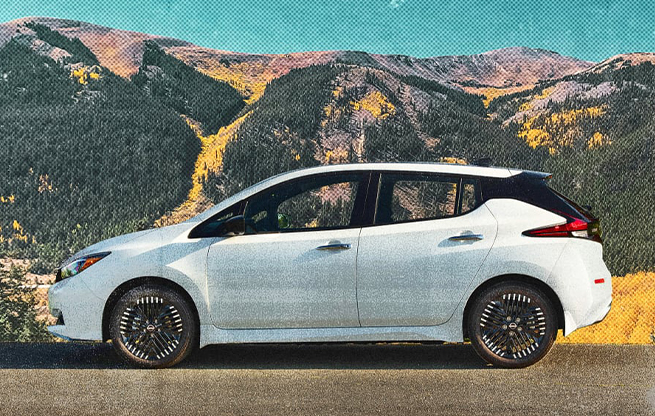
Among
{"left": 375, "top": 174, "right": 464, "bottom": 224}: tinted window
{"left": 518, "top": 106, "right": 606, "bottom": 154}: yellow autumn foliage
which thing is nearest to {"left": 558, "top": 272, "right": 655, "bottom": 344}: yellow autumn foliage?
{"left": 518, "top": 106, "right": 606, "bottom": 154}: yellow autumn foliage

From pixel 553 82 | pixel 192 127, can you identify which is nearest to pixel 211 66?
pixel 192 127

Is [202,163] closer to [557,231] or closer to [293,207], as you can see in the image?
[293,207]

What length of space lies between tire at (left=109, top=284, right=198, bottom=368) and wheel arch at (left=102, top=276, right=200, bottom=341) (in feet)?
0.12

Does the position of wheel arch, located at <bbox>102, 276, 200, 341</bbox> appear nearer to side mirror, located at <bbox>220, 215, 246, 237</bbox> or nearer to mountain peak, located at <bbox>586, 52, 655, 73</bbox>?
side mirror, located at <bbox>220, 215, 246, 237</bbox>

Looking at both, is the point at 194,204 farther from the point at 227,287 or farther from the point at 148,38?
the point at 227,287

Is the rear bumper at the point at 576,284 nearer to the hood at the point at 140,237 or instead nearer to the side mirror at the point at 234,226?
the side mirror at the point at 234,226

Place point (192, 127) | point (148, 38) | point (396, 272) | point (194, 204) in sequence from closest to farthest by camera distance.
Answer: point (396, 272)
point (194, 204)
point (192, 127)
point (148, 38)

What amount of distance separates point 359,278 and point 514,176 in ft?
4.99

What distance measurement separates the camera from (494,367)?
6.56 meters

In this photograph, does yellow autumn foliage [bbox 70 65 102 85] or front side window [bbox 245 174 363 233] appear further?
yellow autumn foliage [bbox 70 65 102 85]

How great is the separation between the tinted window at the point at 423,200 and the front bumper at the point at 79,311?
7.70 feet

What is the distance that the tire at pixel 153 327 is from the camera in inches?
255

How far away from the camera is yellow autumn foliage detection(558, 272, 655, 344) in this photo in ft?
69.1

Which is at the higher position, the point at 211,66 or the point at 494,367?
the point at 211,66
